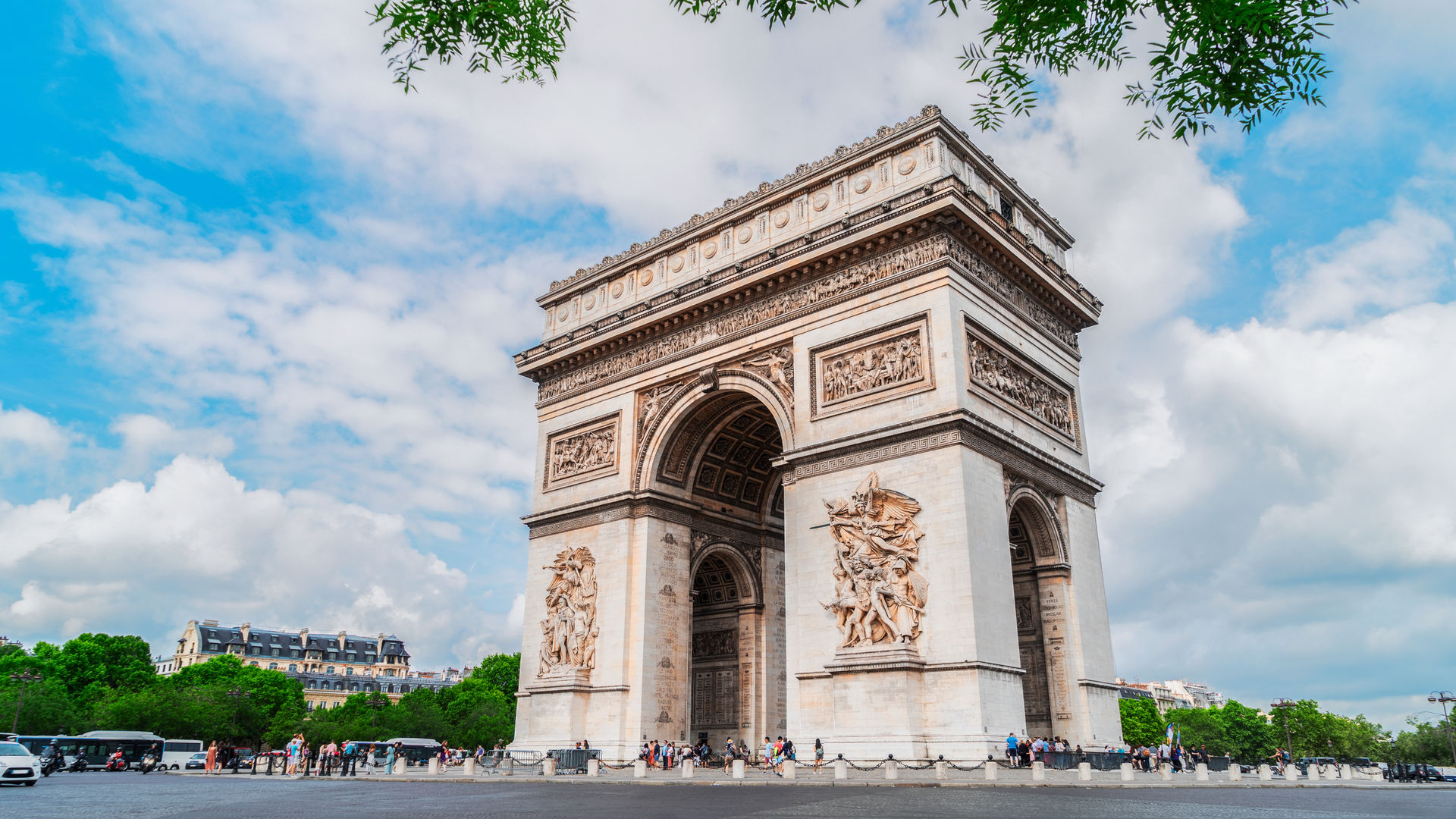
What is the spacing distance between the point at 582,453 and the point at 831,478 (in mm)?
9489

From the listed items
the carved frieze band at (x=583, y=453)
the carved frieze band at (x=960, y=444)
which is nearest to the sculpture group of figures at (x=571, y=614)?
the carved frieze band at (x=583, y=453)

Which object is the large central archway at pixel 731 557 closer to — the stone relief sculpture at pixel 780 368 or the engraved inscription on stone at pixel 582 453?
the stone relief sculpture at pixel 780 368

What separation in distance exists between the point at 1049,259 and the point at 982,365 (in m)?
5.81

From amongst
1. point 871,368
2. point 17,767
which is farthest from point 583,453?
point 17,767

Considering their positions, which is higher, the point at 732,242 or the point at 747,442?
the point at 732,242

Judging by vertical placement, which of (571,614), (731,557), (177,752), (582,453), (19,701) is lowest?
(177,752)

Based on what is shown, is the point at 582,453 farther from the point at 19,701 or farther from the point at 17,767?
the point at 19,701

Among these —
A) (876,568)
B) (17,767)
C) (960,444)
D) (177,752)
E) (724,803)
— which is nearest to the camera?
(724,803)

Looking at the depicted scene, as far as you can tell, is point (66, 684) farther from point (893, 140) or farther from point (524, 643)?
point (893, 140)

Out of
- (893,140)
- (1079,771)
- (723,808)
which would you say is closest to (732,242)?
(893,140)

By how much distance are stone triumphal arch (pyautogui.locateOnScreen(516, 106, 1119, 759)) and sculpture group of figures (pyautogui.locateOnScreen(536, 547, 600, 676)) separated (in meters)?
0.09

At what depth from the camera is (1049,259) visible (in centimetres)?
2630

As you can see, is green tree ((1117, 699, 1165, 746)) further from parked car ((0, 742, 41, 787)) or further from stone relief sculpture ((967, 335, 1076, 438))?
parked car ((0, 742, 41, 787))

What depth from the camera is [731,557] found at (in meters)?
29.1
